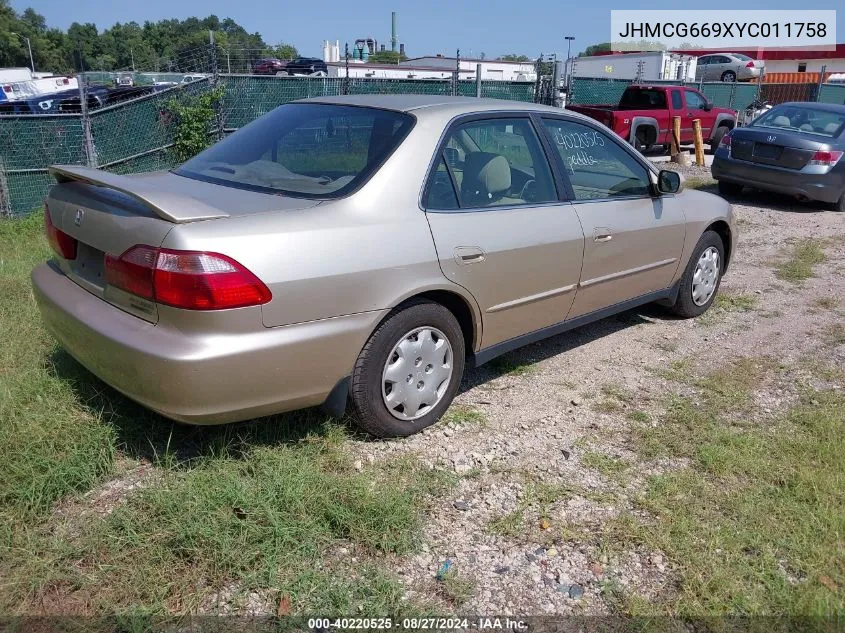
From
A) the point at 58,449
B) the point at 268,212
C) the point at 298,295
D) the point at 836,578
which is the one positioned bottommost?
the point at 836,578

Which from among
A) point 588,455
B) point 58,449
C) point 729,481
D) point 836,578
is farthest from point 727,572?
point 58,449

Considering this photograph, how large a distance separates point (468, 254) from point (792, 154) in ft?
27.8

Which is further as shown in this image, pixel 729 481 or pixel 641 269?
pixel 641 269

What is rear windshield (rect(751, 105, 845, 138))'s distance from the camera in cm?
1034

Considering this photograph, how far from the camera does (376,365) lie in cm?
325

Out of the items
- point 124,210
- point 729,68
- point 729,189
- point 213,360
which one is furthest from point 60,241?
point 729,68

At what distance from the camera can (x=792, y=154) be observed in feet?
33.0

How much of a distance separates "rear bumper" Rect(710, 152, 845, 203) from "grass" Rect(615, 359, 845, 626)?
22.8 ft

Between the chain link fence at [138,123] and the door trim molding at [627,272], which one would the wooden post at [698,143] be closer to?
the chain link fence at [138,123]

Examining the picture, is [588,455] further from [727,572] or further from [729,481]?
[727,572]

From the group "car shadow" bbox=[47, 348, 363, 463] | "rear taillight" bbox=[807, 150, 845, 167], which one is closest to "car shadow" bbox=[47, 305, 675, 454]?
"car shadow" bbox=[47, 348, 363, 463]

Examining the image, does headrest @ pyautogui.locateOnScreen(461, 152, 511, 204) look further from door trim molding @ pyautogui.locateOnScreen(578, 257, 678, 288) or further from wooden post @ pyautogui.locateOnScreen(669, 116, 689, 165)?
wooden post @ pyautogui.locateOnScreen(669, 116, 689, 165)

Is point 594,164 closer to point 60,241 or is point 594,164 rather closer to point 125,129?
point 60,241

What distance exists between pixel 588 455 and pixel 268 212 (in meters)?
1.92
